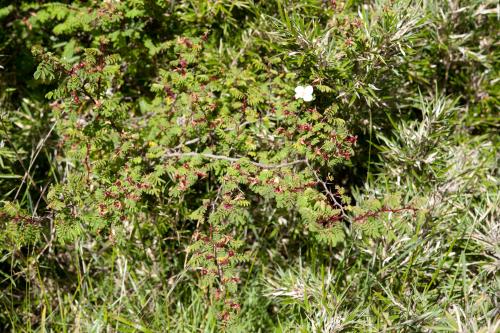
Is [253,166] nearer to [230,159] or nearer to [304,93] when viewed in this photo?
[230,159]

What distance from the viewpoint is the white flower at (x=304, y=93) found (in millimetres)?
2479

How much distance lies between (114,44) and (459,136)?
200 cm

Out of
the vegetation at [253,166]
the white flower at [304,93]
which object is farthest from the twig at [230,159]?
the white flower at [304,93]

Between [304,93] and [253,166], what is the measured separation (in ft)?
1.39

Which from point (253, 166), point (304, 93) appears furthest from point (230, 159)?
point (304, 93)

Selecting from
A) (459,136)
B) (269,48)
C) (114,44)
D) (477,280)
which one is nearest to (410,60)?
(459,136)

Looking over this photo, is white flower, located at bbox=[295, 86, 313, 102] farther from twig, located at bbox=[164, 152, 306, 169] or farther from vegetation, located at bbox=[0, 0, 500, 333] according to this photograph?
twig, located at bbox=[164, 152, 306, 169]

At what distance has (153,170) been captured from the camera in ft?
9.07

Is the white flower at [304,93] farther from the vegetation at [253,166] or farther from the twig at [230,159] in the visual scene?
the twig at [230,159]

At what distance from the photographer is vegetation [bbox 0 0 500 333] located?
2.42 meters

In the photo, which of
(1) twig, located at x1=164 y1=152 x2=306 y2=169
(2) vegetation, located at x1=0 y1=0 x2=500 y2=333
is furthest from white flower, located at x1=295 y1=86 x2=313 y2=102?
(1) twig, located at x1=164 y1=152 x2=306 y2=169

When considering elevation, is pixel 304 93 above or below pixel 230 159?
above

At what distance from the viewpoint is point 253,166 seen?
247 cm

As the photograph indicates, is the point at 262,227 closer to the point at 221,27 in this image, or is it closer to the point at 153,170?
the point at 153,170
